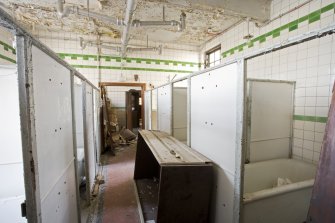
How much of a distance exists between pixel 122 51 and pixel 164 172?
13.9ft

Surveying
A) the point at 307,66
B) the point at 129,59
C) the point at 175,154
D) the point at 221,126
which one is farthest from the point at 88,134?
the point at 129,59

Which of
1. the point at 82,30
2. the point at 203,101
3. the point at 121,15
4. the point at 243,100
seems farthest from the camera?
the point at 82,30

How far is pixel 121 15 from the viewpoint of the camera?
383 cm

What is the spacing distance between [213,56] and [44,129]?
5378 mm

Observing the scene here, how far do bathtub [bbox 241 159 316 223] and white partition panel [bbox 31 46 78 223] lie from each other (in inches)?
52.9

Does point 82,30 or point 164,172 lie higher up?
point 82,30

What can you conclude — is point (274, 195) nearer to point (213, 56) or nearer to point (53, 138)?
point (53, 138)

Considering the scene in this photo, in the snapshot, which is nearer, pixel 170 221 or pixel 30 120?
pixel 30 120

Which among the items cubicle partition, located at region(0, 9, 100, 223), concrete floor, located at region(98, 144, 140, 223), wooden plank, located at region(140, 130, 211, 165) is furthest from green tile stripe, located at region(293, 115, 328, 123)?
cubicle partition, located at region(0, 9, 100, 223)

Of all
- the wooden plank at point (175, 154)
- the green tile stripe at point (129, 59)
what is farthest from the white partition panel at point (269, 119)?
the green tile stripe at point (129, 59)

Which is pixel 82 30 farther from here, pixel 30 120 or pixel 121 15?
pixel 30 120

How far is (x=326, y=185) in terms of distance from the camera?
91 centimetres

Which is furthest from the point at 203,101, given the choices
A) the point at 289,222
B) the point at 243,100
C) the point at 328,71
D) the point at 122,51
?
the point at 122,51

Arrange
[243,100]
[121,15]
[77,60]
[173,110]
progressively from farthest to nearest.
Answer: [77,60]
[121,15]
[173,110]
[243,100]
